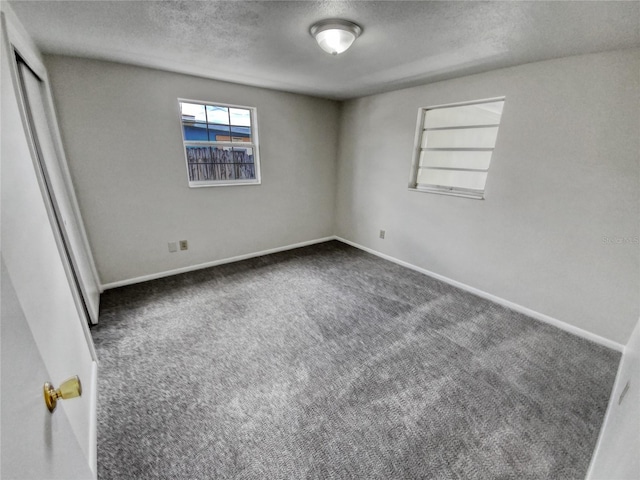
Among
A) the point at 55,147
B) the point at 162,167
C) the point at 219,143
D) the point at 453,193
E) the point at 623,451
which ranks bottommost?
the point at 623,451

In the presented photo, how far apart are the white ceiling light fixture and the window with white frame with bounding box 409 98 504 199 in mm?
1698

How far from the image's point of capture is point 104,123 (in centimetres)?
253

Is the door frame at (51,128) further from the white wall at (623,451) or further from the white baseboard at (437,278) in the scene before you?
the white wall at (623,451)

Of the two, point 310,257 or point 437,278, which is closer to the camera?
point 437,278

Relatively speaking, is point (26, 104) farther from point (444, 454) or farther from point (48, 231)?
point (444, 454)

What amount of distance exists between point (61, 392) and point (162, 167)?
2.77 metres

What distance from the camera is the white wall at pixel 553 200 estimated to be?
2012mm

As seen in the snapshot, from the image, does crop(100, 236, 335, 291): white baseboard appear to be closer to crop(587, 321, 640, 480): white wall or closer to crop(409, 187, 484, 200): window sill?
crop(409, 187, 484, 200): window sill

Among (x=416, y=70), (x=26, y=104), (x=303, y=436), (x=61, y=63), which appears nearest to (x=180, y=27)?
(x=26, y=104)

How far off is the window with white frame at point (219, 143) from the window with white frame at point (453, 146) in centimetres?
210

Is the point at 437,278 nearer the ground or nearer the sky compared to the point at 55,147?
nearer the ground

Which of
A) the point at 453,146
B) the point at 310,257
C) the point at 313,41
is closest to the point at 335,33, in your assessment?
the point at 313,41

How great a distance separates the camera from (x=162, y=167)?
9.52ft

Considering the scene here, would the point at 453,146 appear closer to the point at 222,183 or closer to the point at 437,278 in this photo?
the point at 437,278
